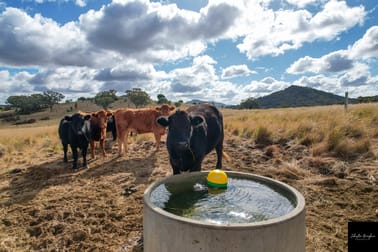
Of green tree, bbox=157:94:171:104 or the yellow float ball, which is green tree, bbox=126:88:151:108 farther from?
the yellow float ball

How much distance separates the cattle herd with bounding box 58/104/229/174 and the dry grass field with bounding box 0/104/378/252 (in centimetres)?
79

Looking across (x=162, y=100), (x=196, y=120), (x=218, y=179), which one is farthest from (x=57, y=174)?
(x=162, y=100)

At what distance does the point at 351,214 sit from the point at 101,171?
578cm

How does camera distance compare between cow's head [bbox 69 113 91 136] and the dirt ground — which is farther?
cow's head [bbox 69 113 91 136]

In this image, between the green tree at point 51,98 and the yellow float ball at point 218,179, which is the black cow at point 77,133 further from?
the green tree at point 51,98

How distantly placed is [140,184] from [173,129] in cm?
211

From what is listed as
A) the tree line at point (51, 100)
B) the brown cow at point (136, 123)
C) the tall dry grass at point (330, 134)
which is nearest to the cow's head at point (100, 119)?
the brown cow at point (136, 123)

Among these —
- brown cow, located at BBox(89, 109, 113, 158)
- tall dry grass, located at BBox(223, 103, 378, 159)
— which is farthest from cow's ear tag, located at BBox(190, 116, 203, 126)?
brown cow, located at BBox(89, 109, 113, 158)

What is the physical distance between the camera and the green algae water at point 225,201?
2.52 m

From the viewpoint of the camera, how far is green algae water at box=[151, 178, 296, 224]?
2521 mm

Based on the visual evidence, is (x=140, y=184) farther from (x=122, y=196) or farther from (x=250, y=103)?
(x=250, y=103)

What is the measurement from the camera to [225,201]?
2875 mm

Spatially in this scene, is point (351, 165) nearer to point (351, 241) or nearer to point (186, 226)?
point (351, 241)

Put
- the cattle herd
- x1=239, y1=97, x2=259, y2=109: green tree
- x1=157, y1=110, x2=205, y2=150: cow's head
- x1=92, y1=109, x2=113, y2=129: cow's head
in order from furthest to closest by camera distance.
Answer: x1=239, y1=97, x2=259, y2=109: green tree, x1=92, y1=109, x2=113, y2=129: cow's head, the cattle herd, x1=157, y1=110, x2=205, y2=150: cow's head
